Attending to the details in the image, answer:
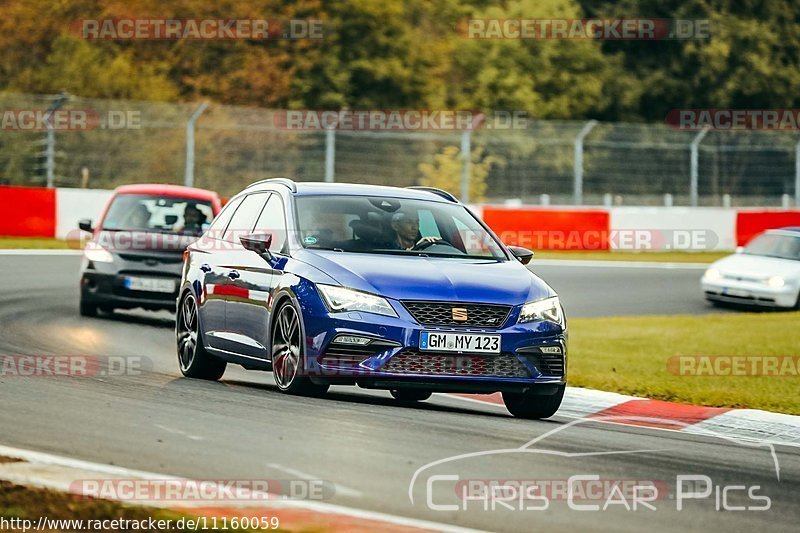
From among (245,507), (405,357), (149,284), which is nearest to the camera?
(245,507)

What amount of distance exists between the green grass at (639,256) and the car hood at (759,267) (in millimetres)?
8515

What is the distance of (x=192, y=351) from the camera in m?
12.4

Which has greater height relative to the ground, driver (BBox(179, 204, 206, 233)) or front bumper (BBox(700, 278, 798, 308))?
driver (BBox(179, 204, 206, 233))

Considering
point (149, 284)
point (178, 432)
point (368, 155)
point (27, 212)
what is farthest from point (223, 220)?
point (368, 155)

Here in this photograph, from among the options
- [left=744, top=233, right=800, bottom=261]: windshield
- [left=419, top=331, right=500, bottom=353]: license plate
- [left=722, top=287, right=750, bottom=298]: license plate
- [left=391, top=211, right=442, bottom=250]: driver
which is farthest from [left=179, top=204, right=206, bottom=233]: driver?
[left=744, top=233, right=800, bottom=261]: windshield

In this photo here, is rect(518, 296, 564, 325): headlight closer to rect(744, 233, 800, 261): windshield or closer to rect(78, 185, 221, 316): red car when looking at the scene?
rect(78, 185, 221, 316): red car

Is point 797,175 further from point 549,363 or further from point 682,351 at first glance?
point 549,363

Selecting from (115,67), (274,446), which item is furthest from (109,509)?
(115,67)

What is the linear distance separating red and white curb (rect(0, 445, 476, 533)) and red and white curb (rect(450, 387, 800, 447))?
13.6 ft

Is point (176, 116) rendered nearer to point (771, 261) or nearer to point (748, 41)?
point (771, 261)

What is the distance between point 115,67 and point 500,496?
40383mm

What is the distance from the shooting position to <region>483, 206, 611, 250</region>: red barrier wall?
109ft

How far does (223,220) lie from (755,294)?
41.8 ft

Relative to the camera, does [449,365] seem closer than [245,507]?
No
